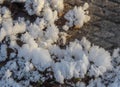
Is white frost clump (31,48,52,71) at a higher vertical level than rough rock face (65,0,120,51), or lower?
lower

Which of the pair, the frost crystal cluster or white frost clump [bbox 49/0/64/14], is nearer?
the frost crystal cluster

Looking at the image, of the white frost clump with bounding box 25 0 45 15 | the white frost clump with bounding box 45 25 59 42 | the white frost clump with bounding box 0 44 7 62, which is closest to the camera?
the white frost clump with bounding box 0 44 7 62

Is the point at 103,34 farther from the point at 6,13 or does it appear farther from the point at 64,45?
the point at 6,13

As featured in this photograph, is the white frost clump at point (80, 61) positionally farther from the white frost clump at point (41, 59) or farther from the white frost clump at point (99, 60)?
the white frost clump at point (41, 59)

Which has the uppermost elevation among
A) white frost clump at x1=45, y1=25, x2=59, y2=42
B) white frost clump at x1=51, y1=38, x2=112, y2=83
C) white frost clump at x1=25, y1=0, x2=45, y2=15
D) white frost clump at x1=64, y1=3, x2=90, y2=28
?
white frost clump at x1=25, y1=0, x2=45, y2=15

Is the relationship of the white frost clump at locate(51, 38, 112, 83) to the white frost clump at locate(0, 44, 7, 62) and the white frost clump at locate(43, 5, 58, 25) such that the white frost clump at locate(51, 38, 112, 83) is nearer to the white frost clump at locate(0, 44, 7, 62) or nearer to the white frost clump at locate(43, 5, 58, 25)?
the white frost clump at locate(43, 5, 58, 25)

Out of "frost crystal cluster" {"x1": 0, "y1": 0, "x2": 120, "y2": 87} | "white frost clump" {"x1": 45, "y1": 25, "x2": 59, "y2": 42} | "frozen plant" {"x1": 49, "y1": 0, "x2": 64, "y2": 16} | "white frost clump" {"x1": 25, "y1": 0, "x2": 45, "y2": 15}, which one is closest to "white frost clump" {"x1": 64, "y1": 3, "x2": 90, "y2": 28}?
"frost crystal cluster" {"x1": 0, "y1": 0, "x2": 120, "y2": 87}

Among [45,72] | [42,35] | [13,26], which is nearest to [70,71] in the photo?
[45,72]
